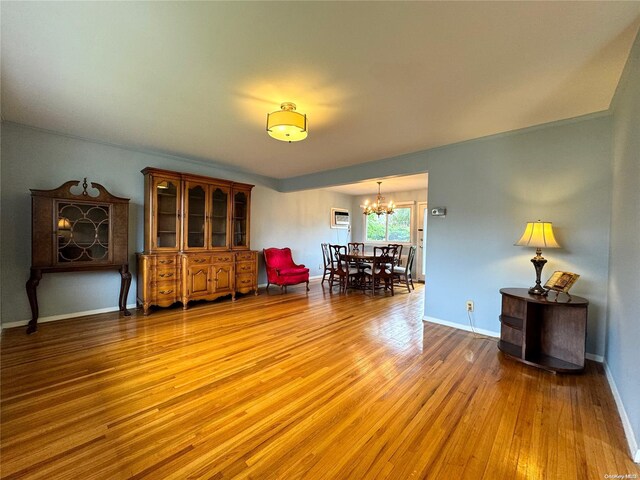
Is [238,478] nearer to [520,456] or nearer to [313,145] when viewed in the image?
[520,456]

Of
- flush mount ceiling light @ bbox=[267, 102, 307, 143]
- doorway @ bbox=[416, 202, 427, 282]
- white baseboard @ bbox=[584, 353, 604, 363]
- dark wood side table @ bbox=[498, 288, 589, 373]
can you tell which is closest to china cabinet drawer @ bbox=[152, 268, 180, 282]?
flush mount ceiling light @ bbox=[267, 102, 307, 143]

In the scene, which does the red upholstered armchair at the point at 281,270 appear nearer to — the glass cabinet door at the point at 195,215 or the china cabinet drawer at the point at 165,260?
the glass cabinet door at the point at 195,215

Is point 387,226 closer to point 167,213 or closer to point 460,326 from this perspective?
point 460,326

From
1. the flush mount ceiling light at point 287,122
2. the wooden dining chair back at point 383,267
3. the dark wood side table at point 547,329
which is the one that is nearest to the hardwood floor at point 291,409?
the dark wood side table at point 547,329

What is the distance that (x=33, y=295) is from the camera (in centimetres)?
319

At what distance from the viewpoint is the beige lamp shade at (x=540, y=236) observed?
2.60 m

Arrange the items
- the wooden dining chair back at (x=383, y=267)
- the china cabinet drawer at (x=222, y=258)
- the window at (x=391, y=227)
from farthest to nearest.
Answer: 1. the window at (x=391, y=227)
2. the wooden dining chair back at (x=383, y=267)
3. the china cabinet drawer at (x=222, y=258)

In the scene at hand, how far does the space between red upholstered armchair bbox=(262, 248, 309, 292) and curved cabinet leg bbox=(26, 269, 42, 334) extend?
3.37 meters

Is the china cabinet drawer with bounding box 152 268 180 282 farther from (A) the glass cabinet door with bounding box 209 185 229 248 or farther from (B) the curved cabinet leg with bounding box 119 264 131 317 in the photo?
(A) the glass cabinet door with bounding box 209 185 229 248

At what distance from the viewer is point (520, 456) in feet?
4.81

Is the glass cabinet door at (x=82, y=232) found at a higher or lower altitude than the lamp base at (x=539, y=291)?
A: higher

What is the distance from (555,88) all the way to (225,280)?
15.4 ft

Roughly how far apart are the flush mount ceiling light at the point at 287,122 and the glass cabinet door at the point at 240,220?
8.35 ft

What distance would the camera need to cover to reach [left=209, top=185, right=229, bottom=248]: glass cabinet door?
4.61 meters
